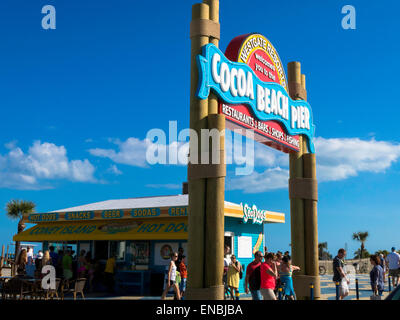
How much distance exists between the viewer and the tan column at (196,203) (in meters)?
10.6

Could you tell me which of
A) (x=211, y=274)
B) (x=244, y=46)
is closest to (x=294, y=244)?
(x=211, y=274)

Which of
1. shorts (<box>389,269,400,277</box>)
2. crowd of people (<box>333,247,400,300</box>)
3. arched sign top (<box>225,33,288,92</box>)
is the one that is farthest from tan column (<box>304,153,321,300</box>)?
shorts (<box>389,269,400,277</box>)

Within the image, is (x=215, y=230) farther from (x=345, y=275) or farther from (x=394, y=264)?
(x=394, y=264)

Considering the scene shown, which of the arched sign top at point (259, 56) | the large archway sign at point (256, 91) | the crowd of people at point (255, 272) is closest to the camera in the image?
the crowd of people at point (255, 272)

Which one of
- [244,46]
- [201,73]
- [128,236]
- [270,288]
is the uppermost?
[244,46]

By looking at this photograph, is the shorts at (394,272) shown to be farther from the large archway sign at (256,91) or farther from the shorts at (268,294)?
the shorts at (268,294)

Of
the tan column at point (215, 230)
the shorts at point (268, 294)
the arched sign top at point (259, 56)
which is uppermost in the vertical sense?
the arched sign top at point (259, 56)

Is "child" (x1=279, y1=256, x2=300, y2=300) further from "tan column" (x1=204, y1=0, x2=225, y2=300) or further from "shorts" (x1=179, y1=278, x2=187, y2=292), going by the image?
"shorts" (x1=179, y1=278, x2=187, y2=292)

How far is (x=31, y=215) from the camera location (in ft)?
80.4

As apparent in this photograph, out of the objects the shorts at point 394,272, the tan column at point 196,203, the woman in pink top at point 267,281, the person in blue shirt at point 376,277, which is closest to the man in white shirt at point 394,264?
the shorts at point 394,272

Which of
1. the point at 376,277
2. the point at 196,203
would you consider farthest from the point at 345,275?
the point at 196,203
